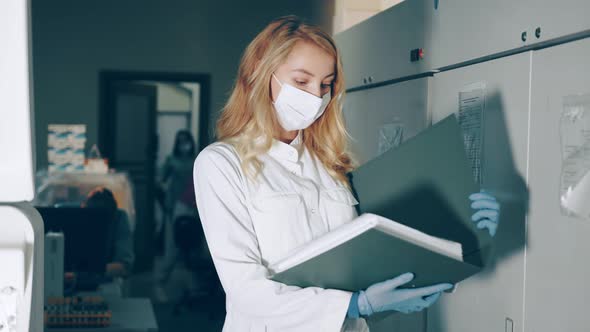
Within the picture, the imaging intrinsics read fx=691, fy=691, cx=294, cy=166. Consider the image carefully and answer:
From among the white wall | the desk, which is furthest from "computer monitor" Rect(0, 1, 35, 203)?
the white wall

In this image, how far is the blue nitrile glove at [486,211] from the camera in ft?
5.16

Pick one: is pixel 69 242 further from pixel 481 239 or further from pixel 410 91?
pixel 481 239

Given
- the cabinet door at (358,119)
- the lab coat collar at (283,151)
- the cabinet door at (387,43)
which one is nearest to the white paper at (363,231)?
the lab coat collar at (283,151)

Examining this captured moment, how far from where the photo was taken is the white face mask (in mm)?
1624

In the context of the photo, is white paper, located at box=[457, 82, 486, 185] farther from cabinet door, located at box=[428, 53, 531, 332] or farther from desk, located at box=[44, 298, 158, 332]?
desk, located at box=[44, 298, 158, 332]

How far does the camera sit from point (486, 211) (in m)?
1.57

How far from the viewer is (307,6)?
22.0 ft

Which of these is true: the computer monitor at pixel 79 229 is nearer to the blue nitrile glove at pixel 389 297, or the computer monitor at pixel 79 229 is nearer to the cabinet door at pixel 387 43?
Result: the cabinet door at pixel 387 43

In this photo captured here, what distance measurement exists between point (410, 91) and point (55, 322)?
155 cm

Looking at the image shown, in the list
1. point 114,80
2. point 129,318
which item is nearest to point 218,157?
point 129,318

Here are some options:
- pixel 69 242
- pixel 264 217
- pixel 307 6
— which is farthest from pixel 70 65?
pixel 264 217

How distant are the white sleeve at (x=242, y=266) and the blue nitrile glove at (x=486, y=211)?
369mm

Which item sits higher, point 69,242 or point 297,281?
point 297,281

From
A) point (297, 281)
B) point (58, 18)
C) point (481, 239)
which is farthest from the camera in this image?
point (58, 18)
